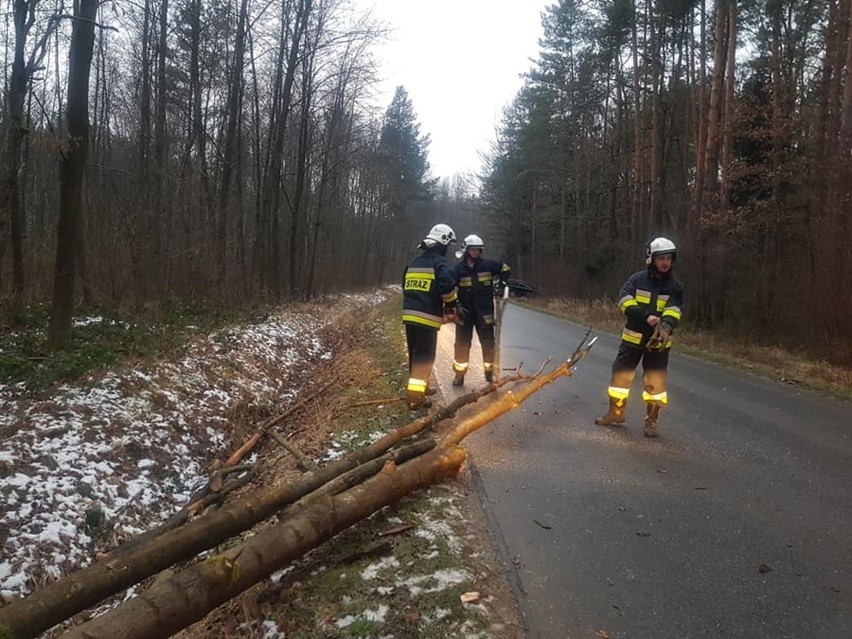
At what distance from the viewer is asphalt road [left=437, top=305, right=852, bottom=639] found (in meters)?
3.07

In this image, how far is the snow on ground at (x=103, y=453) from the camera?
4.89 m

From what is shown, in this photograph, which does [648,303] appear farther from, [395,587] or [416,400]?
[395,587]

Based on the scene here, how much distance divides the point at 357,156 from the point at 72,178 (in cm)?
2754

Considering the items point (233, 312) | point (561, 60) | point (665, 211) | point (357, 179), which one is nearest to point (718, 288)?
point (665, 211)

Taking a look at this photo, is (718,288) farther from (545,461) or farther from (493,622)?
(493,622)

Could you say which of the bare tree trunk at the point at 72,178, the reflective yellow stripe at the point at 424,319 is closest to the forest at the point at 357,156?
the bare tree trunk at the point at 72,178

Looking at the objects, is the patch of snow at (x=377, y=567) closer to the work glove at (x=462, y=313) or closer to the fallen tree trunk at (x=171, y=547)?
the fallen tree trunk at (x=171, y=547)

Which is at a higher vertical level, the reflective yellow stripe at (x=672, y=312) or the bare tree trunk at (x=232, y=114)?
the bare tree trunk at (x=232, y=114)

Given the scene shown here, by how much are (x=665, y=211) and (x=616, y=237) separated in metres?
8.13

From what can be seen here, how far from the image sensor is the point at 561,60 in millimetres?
38312

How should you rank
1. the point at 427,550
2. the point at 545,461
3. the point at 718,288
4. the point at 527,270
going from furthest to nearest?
the point at 527,270, the point at 718,288, the point at 545,461, the point at 427,550

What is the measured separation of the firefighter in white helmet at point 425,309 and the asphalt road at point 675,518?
1076 millimetres

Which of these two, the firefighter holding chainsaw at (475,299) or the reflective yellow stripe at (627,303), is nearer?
the reflective yellow stripe at (627,303)

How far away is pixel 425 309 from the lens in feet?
23.6
